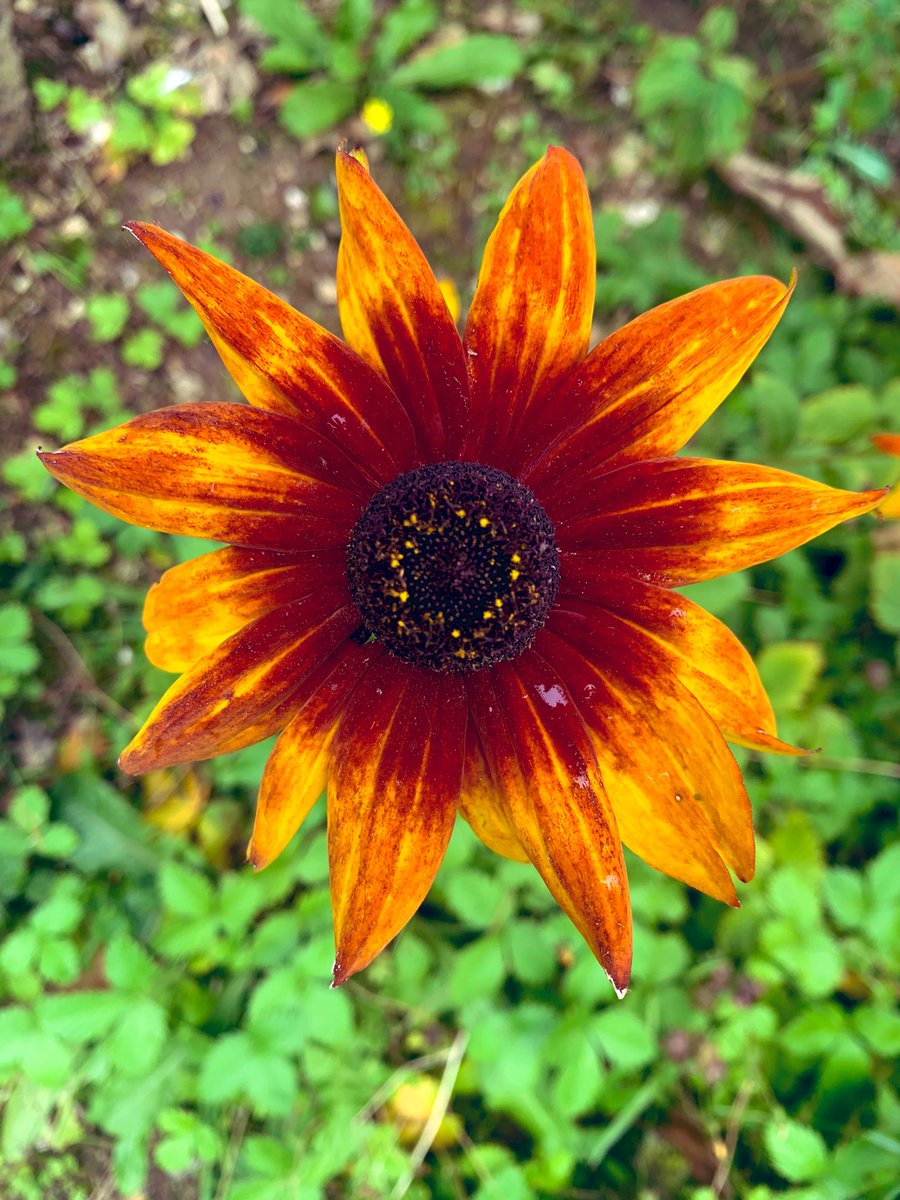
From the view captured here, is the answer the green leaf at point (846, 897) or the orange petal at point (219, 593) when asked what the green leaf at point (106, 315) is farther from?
the green leaf at point (846, 897)

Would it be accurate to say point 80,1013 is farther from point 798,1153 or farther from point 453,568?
point 798,1153

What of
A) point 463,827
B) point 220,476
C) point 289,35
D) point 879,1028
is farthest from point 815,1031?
point 289,35

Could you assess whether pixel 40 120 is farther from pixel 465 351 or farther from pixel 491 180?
pixel 465 351

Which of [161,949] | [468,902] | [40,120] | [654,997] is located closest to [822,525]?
[468,902]

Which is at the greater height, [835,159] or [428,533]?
[428,533]

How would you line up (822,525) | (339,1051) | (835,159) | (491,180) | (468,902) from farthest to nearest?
(835,159)
(491,180)
(339,1051)
(468,902)
(822,525)

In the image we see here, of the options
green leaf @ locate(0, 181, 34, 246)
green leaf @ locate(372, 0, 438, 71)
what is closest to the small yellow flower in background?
green leaf @ locate(372, 0, 438, 71)

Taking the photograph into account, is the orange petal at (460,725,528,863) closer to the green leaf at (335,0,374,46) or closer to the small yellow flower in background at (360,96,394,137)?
the small yellow flower in background at (360,96,394,137)
